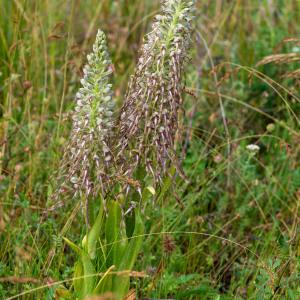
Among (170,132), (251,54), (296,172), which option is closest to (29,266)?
(170,132)

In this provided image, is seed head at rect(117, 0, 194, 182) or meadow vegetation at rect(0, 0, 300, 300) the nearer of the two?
seed head at rect(117, 0, 194, 182)

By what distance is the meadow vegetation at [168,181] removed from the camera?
2508 millimetres

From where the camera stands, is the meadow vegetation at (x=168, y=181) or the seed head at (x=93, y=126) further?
the meadow vegetation at (x=168, y=181)

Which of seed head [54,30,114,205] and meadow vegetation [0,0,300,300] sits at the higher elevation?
seed head [54,30,114,205]

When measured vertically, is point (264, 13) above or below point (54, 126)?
above

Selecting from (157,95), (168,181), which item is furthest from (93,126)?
(168,181)

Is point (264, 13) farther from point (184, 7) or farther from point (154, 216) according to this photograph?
point (184, 7)

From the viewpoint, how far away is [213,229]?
3.38 m

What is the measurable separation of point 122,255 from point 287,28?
3133 mm

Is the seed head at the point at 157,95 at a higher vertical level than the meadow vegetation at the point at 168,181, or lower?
higher

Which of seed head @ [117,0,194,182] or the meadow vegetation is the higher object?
seed head @ [117,0,194,182]

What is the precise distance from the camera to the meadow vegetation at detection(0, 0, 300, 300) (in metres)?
2.51

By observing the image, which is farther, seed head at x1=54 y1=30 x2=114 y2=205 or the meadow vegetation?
the meadow vegetation

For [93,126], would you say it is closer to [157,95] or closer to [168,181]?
[157,95]
